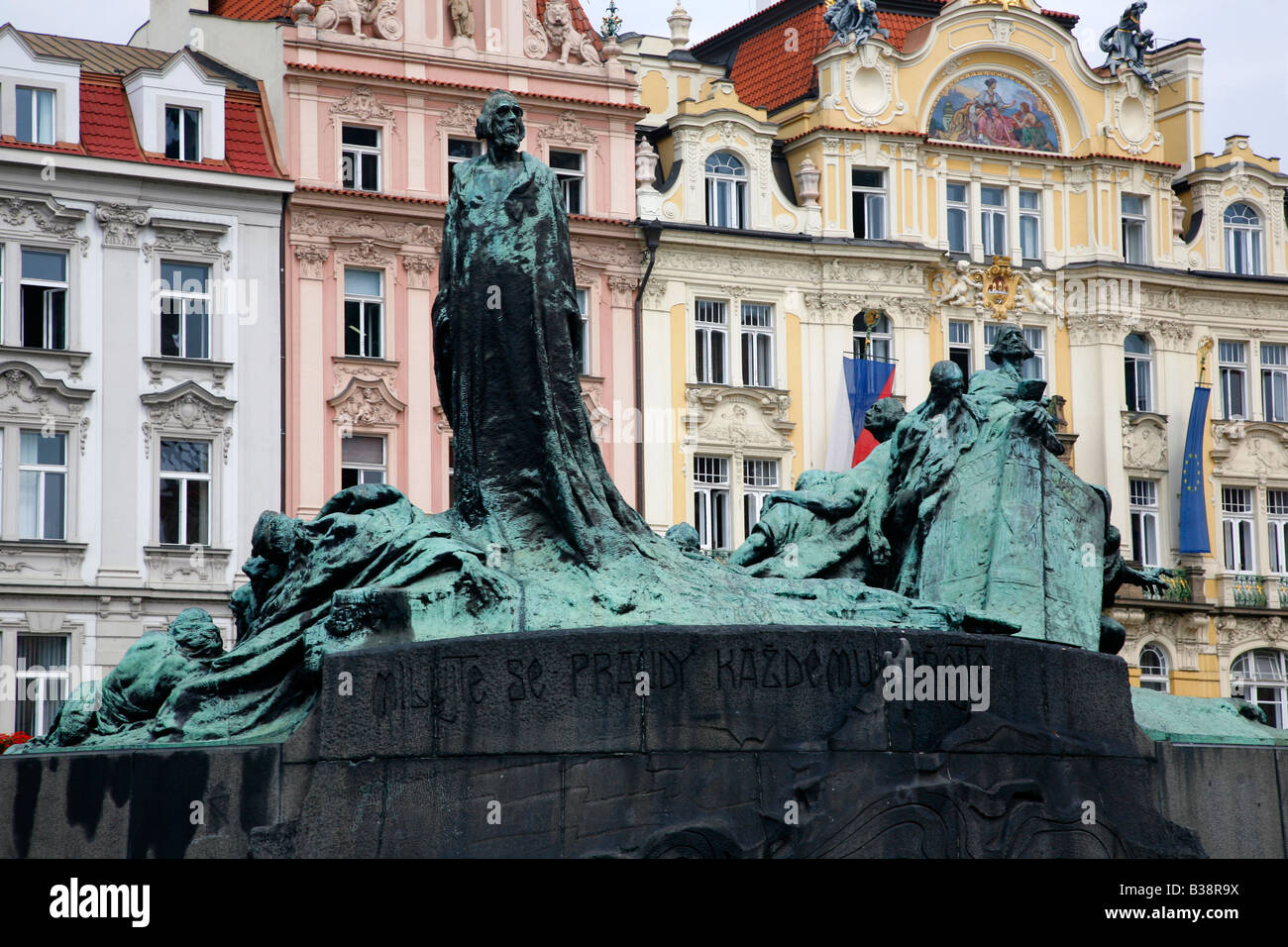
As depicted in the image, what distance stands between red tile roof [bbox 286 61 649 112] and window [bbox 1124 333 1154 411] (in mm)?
9854

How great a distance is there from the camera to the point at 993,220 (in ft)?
136

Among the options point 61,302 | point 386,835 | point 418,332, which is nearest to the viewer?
point 386,835

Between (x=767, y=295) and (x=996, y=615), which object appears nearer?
(x=996, y=615)

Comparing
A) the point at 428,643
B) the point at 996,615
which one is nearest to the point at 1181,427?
the point at 996,615

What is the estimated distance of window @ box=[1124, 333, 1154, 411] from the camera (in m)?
42.1

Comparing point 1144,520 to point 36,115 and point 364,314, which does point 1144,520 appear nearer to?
point 364,314

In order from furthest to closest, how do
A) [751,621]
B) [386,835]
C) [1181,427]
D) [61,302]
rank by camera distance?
[1181,427] < [61,302] < [751,621] < [386,835]

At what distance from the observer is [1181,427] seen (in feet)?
138

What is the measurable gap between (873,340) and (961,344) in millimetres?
1756

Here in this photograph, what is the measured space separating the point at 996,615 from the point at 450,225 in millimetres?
3661

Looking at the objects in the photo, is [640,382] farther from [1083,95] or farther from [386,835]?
[386,835]

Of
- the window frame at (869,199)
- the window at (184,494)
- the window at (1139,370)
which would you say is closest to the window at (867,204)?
the window frame at (869,199)

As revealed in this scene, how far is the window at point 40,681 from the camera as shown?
32.5 m

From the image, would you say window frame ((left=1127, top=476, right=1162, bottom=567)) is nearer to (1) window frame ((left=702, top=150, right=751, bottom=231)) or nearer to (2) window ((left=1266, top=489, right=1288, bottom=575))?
(2) window ((left=1266, top=489, right=1288, bottom=575))
